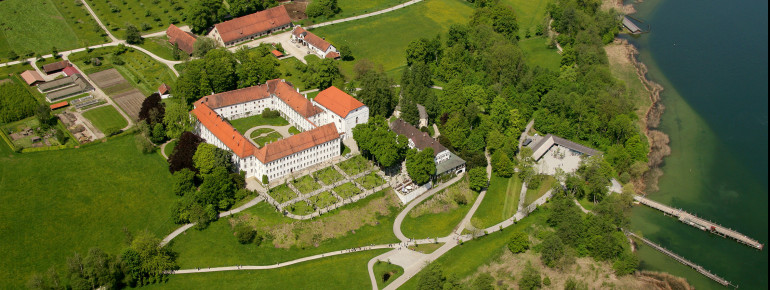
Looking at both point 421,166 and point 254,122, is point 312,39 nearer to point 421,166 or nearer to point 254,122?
point 254,122

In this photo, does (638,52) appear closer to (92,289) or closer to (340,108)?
(340,108)

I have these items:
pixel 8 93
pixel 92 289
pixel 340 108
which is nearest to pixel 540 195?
pixel 340 108

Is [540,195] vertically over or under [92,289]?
under

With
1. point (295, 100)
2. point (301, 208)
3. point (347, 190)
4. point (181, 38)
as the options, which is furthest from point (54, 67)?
point (347, 190)

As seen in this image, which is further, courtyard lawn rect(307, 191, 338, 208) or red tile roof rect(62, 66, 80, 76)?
red tile roof rect(62, 66, 80, 76)

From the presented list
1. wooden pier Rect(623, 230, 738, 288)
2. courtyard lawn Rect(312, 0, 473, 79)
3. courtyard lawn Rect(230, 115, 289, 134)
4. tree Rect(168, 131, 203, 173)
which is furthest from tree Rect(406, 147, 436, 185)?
courtyard lawn Rect(312, 0, 473, 79)

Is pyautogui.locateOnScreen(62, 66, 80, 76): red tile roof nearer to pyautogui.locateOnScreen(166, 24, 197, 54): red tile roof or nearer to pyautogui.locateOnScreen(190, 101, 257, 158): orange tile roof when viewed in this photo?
pyautogui.locateOnScreen(166, 24, 197, 54): red tile roof
